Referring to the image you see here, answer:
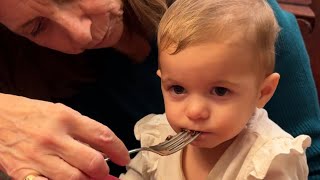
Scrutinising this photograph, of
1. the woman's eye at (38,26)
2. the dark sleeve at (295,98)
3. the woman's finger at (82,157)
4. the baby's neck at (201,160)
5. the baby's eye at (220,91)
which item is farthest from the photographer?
the dark sleeve at (295,98)

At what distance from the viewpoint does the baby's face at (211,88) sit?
0.89 meters

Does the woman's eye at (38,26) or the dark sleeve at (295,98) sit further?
the dark sleeve at (295,98)

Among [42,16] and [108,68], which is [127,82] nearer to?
[108,68]

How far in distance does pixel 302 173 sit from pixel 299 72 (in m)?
0.32

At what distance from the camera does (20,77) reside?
1.41 meters

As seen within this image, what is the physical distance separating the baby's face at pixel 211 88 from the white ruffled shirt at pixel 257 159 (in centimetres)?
6

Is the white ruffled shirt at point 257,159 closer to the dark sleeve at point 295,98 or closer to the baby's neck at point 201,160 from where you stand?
the baby's neck at point 201,160

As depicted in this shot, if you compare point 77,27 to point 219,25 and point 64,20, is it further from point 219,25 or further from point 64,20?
point 219,25

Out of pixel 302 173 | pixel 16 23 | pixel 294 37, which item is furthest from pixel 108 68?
pixel 302 173

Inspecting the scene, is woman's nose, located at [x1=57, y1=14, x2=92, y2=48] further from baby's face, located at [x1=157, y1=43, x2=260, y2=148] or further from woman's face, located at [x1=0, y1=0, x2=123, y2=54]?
baby's face, located at [x1=157, y1=43, x2=260, y2=148]

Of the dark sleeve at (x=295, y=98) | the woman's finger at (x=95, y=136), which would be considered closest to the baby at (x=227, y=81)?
the woman's finger at (x=95, y=136)

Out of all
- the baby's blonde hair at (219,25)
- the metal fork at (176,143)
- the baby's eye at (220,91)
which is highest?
the baby's blonde hair at (219,25)

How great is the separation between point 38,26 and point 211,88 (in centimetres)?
45

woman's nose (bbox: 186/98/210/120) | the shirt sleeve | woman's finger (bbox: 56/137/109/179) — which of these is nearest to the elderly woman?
woman's finger (bbox: 56/137/109/179)
